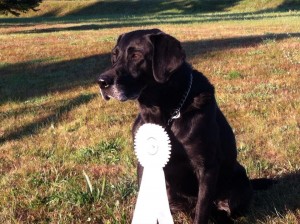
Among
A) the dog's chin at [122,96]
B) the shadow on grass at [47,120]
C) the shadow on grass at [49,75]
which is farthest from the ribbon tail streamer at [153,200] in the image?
the shadow on grass at [49,75]


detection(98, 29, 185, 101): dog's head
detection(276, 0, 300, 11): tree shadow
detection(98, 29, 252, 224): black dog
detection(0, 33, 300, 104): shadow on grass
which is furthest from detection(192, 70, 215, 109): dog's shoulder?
detection(276, 0, 300, 11): tree shadow

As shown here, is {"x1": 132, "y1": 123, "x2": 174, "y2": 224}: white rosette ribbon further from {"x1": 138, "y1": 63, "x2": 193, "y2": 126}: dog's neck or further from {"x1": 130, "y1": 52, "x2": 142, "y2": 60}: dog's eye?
{"x1": 130, "y1": 52, "x2": 142, "y2": 60}: dog's eye

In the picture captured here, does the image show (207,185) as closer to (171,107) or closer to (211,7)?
(171,107)

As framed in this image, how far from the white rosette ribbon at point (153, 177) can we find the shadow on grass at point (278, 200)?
0.79 meters

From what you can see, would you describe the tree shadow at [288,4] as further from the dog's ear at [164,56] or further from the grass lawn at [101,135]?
the dog's ear at [164,56]

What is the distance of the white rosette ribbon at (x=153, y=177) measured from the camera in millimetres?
3328

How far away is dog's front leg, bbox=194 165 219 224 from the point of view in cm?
328

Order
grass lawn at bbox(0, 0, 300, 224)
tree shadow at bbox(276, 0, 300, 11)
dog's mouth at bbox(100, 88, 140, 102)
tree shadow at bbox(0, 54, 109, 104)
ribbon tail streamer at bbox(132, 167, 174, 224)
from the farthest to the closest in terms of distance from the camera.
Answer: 1. tree shadow at bbox(276, 0, 300, 11)
2. tree shadow at bbox(0, 54, 109, 104)
3. grass lawn at bbox(0, 0, 300, 224)
4. ribbon tail streamer at bbox(132, 167, 174, 224)
5. dog's mouth at bbox(100, 88, 140, 102)

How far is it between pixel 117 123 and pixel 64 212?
3.20 metres

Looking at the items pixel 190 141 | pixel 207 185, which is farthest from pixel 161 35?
pixel 207 185

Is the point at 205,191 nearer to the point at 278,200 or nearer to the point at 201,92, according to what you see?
the point at 201,92

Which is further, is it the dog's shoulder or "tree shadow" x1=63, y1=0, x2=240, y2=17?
"tree shadow" x1=63, y1=0, x2=240, y2=17

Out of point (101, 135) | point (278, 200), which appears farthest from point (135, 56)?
point (101, 135)

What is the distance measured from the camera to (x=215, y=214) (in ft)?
12.3
